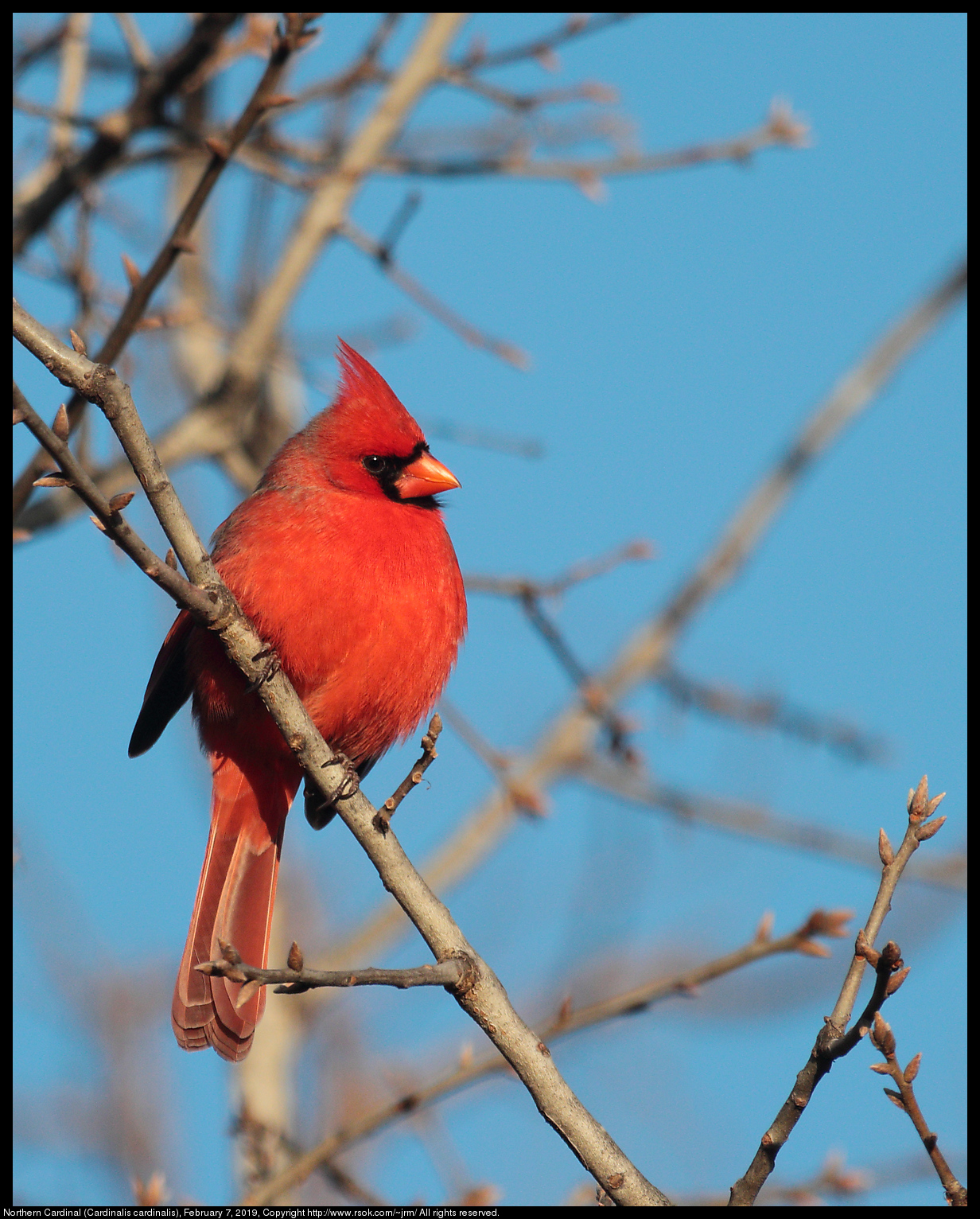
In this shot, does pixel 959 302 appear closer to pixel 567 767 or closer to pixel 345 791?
pixel 567 767

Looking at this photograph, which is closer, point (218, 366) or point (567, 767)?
point (567, 767)

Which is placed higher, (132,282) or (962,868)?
(132,282)

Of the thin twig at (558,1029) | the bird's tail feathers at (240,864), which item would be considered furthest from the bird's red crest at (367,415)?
the thin twig at (558,1029)

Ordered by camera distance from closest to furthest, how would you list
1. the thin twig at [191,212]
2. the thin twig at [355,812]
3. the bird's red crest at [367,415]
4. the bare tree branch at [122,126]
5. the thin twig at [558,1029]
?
1. the thin twig at [355,812]
2. the thin twig at [558,1029]
3. the thin twig at [191,212]
4. the bare tree branch at [122,126]
5. the bird's red crest at [367,415]

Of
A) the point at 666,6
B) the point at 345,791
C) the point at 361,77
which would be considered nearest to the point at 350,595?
the point at 345,791

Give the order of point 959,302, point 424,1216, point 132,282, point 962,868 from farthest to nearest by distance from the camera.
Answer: point 959,302, point 962,868, point 132,282, point 424,1216

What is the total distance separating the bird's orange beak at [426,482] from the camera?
361cm

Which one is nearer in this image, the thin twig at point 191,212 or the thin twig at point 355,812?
the thin twig at point 355,812

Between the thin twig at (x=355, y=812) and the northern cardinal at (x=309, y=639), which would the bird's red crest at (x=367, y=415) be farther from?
the thin twig at (x=355, y=812)

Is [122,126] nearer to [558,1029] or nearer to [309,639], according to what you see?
[309,639]

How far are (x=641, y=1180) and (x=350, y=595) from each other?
4.88 feet

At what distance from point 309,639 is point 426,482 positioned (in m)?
0.71

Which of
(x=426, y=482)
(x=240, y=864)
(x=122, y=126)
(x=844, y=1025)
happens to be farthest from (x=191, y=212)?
(x=844, y=1025)
